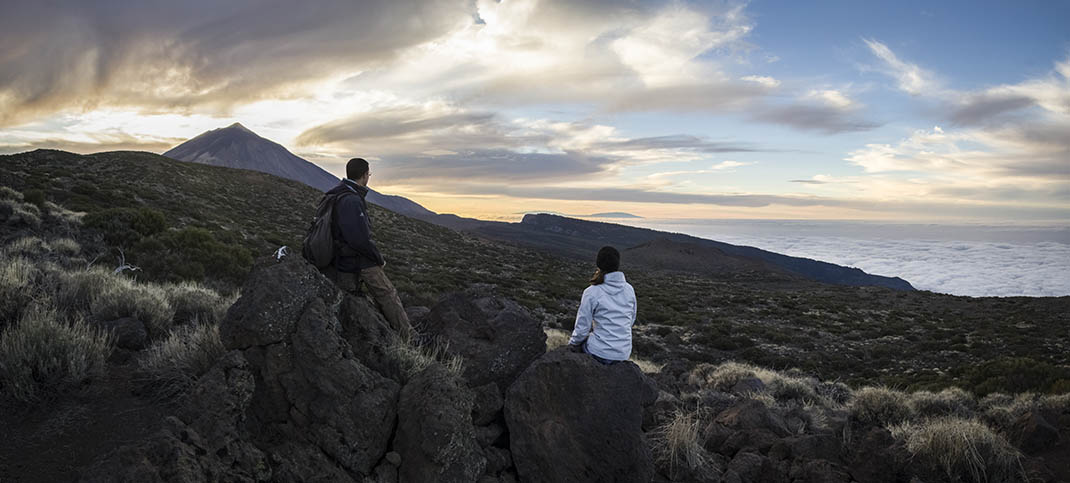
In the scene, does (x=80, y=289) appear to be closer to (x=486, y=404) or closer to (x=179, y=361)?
(x=179, y=361)

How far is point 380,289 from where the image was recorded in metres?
5.78

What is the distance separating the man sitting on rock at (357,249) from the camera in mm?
5340

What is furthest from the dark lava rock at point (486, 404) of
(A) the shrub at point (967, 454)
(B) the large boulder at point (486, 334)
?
(A) the shrub at point (967, 454)

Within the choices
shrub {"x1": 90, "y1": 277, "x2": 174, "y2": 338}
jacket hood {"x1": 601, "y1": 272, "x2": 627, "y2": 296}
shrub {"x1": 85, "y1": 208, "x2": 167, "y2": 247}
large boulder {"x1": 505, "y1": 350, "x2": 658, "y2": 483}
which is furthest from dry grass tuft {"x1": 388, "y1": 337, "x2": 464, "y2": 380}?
shrub {"x1": 85, "y1": 208, "x2": 167, "y2": 247}

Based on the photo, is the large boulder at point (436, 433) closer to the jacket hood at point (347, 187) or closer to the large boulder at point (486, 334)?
the large boulder at point (486, 334)

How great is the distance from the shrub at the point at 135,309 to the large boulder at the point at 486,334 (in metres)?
3.07

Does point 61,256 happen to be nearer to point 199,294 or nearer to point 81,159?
→ point 199,294

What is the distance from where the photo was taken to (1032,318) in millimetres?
35375

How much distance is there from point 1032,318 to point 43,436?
5073cm

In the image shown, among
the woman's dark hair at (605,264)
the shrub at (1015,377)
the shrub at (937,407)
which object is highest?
the woman's dark hair at (605,264)

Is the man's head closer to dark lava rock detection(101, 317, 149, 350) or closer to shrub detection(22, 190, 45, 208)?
dark lava rock detection(101, 317, 149, 350)

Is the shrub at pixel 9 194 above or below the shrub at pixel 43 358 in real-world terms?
above

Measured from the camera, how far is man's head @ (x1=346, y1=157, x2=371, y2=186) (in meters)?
5.66

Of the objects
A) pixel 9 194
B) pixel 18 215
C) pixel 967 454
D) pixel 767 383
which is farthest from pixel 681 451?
pixel 9 194
